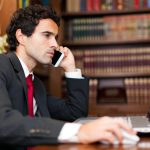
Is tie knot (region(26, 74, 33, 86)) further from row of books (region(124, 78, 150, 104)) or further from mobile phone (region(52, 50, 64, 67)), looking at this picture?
row of books (region(124, 78, 150, 104))

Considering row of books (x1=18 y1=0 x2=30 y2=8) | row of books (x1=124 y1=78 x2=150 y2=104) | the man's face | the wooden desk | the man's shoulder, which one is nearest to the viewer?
the wooden desk

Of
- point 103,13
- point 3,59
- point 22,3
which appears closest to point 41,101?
point 3,59

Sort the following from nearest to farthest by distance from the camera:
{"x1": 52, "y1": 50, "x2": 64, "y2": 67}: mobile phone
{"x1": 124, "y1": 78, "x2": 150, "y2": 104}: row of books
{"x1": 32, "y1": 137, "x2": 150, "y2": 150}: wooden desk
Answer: {"x1": 32, "y1": 137, "x2": 150, "y2": 150}: wooden desk < {"x1": 52, "y1": 50, "x2": 64, "y2": 67}: mobile phone < {"x1": 124, "y1": 78, "x2": 150, "y2": 104}: row of books

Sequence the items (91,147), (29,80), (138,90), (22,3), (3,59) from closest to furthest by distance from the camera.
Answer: (91,147)
(3,59)
(29,80)
(22,3)
(138,90)

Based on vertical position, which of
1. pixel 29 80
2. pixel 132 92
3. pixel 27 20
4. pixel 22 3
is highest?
pixel 22 3

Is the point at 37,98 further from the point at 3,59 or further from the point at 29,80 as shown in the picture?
the point at 3,59

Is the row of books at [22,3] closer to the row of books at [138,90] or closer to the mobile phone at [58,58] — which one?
the mobile phone at [58,58]

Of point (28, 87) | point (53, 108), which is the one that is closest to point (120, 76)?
point (53, 108)

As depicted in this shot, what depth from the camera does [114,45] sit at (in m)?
3.03

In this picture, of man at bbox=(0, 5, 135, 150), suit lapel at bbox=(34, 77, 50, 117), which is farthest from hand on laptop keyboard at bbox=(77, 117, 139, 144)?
suit lapel at bbox=(34, 77, 50, 117)

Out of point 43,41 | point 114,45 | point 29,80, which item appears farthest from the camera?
point 114,45

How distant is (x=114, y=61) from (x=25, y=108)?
1662 mm

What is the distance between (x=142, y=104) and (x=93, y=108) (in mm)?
406

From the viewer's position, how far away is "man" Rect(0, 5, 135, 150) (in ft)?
2.74
